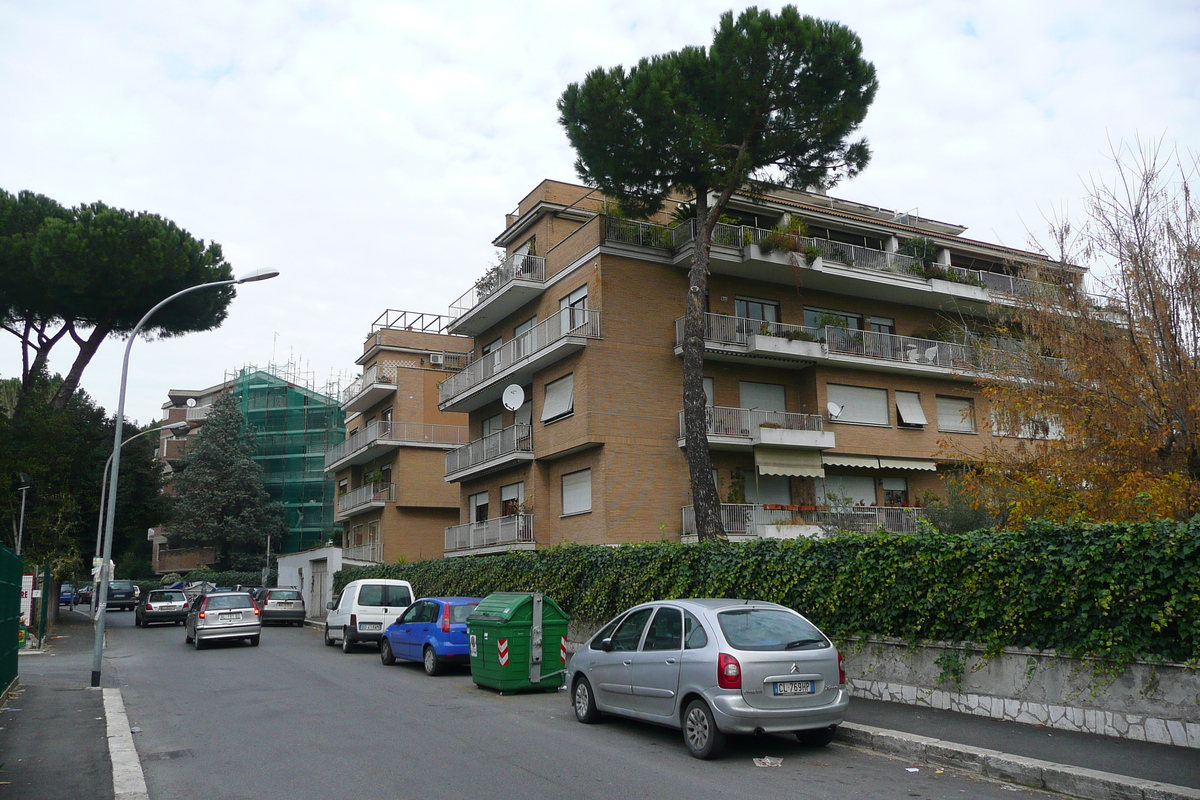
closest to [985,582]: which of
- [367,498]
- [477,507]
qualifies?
[477,507]

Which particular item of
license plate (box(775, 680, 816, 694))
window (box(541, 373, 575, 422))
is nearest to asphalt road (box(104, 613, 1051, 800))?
license plate (box(775, 680, 816, 694))

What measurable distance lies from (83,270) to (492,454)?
1725cm

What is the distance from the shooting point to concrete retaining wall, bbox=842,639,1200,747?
851 centimetres

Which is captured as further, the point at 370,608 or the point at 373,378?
the point at 373,378

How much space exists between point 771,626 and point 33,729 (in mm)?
8573

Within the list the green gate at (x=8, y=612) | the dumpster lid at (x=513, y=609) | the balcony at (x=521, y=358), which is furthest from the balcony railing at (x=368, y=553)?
the dumpster lid at (x=513, y=609)

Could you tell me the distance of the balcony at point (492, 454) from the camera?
29.7 m

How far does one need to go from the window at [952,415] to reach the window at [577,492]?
12.5 meters

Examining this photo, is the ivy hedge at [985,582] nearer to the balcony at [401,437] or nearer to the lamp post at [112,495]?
the lamp post at [112,495]

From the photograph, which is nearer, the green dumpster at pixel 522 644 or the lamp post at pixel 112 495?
the green dumpster at pixel 522 644

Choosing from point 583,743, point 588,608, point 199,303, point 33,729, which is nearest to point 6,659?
point 33,729

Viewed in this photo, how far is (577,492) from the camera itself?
1091 inches

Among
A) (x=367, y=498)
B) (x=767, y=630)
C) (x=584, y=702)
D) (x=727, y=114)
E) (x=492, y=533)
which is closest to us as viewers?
(x=767, y=630)

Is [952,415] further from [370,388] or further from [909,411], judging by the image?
[370,388]
